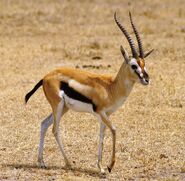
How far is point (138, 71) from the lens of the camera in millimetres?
8883

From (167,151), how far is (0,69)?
295 inches

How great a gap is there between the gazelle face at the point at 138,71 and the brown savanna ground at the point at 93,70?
116 centimetres

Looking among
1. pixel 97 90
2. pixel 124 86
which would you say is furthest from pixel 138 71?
pixel 97 90

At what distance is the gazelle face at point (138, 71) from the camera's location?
8.82 metres

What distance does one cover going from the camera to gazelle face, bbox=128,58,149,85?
28.9ft

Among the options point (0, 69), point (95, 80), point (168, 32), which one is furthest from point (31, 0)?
point (95, 80)

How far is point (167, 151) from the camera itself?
10.0 metres

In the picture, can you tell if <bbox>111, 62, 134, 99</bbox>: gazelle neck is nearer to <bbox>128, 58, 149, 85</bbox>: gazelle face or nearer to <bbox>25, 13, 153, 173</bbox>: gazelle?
<bbox>25, 13, 153, 173</bbox>: gazelle

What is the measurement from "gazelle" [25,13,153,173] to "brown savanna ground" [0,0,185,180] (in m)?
0.58

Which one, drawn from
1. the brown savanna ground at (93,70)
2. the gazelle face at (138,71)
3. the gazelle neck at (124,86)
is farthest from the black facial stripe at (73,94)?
the brown savanna ground at (93,70)

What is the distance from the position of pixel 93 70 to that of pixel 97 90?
24.5ft

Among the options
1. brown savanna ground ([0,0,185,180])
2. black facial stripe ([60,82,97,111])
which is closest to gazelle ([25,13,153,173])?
black facial stripe ([60,82,97,111])

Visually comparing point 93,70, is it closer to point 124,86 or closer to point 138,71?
point 124,86

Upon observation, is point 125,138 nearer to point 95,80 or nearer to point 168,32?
point 95,80
